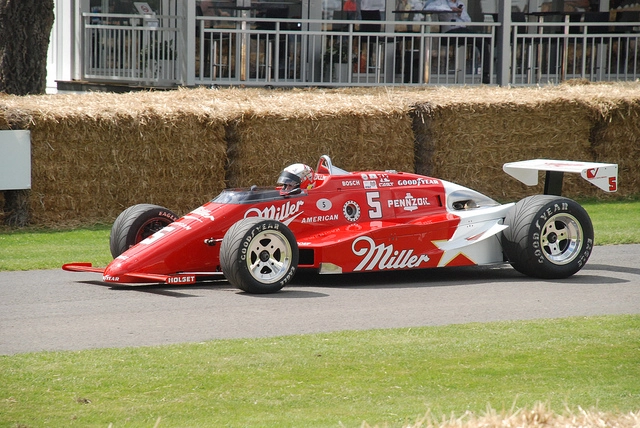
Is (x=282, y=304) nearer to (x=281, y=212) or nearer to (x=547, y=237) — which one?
(x=281, y=212)

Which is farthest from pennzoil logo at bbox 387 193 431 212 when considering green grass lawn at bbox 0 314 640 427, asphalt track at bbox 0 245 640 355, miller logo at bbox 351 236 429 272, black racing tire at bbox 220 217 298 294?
green grass lawn at bbox 0 314 640 427

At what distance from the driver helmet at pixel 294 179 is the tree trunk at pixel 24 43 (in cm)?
772

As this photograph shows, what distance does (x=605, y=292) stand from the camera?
9.67 meters

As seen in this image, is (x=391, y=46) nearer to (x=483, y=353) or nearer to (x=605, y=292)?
(x=605, y=292)

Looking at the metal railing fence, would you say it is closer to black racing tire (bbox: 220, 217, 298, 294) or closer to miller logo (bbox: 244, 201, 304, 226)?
miller logo (bbox: 244, 201, 304, 226)

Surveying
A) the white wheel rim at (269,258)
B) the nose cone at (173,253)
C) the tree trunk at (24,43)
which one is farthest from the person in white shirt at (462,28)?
the white wheel rim at (269,258)

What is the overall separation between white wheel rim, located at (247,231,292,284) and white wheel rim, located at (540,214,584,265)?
2.78 m

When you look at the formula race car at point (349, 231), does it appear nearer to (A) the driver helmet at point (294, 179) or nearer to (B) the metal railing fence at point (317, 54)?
(A) the driver helmet at point (294, 179)

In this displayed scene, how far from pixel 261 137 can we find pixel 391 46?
869cm

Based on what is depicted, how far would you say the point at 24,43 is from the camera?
16.3m

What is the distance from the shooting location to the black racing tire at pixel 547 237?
10.3 meters

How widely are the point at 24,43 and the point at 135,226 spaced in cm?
713

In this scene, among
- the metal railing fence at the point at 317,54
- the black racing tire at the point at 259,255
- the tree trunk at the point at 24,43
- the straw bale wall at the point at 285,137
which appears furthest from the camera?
the metal railing fence at the point at 317,54

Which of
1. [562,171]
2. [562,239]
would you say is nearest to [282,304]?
[562,239]
